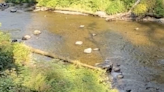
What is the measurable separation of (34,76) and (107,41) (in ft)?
38.3

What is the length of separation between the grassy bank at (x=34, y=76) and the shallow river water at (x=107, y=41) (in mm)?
3585

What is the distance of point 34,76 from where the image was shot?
11.6 m

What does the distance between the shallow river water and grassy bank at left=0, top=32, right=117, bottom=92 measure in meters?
3.58

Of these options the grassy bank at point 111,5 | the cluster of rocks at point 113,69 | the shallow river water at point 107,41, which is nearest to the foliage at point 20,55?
the shallow river water at point 107,41

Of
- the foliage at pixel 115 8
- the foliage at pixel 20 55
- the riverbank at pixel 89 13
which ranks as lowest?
the riverbank at pixel 89 13

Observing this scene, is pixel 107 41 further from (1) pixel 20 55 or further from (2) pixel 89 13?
(1) pixel 20 55

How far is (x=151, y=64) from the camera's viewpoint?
1886 cm

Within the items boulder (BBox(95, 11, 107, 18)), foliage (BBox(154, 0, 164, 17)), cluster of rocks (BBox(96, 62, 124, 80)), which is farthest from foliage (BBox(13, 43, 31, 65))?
foliage (BBox(154, 0, 164, 17))

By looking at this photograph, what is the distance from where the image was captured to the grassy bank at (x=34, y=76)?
36.6 feet

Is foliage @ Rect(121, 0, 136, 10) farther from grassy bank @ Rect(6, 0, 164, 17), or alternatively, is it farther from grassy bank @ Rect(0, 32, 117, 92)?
grassy bank @ Rect(0, 32, 117, 92)

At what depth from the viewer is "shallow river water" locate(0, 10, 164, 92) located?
1750cm

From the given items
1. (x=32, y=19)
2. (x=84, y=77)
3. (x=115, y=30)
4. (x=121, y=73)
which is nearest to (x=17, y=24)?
(x=32, y=19)

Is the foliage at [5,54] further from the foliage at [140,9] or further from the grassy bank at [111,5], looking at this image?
the foliage at [140,9]

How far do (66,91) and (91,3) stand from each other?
60.5 ft
